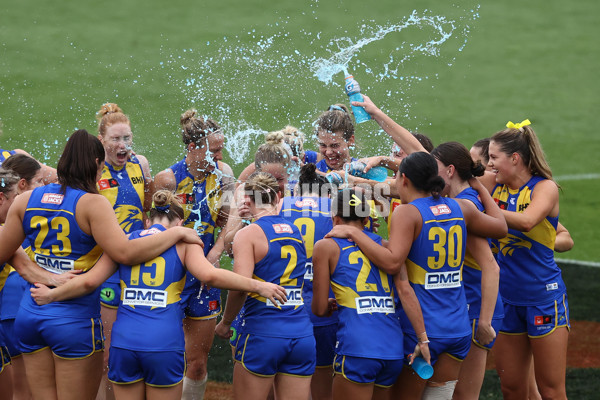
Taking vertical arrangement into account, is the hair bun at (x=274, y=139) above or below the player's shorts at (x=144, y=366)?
above

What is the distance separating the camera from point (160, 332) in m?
4.49

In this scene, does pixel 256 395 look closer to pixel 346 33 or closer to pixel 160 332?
pixel 160 332

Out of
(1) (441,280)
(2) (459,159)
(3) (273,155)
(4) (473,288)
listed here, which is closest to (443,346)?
(1) (441,280)

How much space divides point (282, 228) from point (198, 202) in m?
1.71

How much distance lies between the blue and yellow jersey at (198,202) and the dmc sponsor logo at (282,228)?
5.39 ft

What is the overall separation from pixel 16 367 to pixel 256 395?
1.88 metres

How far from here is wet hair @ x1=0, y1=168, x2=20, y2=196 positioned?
5.00 meters

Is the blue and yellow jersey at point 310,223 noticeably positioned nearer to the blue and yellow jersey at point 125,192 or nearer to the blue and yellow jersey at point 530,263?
the blue and yellow jersey at point 530,263

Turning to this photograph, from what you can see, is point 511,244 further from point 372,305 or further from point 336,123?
point 336,123

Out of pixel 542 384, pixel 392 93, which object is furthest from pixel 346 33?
pixel 542 384

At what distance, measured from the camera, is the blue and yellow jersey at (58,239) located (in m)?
4.52

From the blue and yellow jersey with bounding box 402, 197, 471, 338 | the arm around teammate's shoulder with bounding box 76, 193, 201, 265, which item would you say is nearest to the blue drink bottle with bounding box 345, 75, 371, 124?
the blue and yellow jersey with bounding box 402, 197, 471, 338

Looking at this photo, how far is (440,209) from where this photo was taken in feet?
15.4

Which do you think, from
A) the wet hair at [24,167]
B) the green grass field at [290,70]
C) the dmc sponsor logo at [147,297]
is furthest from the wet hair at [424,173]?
the green grass field at [290,70]
